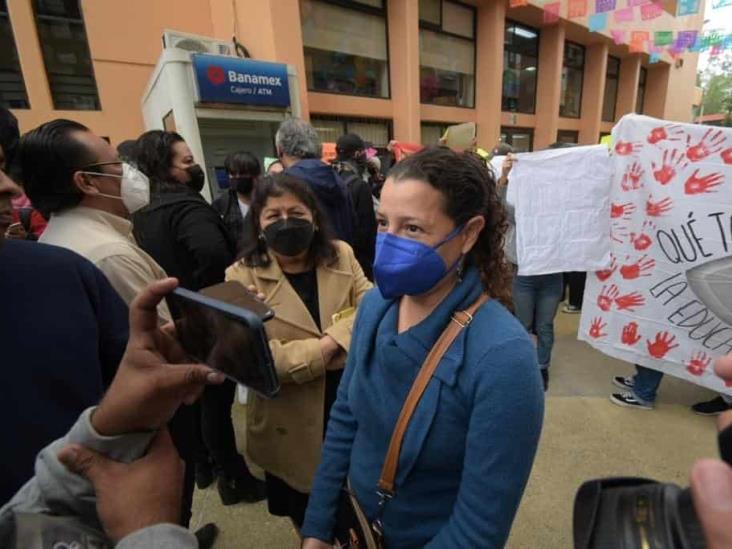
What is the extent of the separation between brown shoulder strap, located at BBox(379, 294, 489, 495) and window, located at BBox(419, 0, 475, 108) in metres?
10.1

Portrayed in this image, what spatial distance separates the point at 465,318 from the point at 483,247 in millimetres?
274

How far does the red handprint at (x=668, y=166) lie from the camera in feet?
7.48

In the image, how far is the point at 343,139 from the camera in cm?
345

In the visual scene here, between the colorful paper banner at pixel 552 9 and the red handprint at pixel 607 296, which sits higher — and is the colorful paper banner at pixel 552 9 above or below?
above

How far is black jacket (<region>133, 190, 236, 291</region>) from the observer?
2.00 m

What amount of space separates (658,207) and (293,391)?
2.41 meters

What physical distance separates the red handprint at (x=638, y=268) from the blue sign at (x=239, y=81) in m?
5.92

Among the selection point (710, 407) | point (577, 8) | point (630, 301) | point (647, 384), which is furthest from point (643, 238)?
point (577, 8)

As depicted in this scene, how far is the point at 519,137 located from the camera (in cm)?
1238

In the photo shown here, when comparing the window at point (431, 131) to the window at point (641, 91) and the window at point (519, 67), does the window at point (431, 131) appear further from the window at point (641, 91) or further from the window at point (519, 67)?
the window at point (641, 91)

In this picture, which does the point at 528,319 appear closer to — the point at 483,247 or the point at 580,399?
the point at 580,399

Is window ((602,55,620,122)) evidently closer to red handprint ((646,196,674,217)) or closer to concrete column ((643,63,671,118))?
concrete column ((643,63,671,118))

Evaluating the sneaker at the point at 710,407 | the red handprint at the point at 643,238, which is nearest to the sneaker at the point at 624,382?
the sneaker at the point at 710,407

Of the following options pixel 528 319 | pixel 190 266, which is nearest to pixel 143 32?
pixel 190 266
